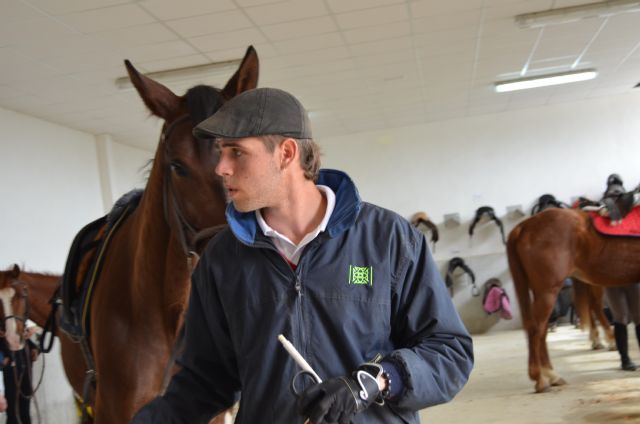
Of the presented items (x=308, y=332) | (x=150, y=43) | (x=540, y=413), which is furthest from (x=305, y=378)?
(x=150, y=43)

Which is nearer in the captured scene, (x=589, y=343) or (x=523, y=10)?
(x=523, y=10)

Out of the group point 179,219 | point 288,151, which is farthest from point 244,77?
point 288,151

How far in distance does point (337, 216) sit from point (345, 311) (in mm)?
211

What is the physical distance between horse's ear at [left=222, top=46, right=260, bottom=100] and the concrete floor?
385 centimetres

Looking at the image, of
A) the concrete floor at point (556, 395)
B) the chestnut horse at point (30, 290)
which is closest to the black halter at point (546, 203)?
the concrete floor at point (556, 395)

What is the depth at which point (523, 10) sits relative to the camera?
685 centimetres

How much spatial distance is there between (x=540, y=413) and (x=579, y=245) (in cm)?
216

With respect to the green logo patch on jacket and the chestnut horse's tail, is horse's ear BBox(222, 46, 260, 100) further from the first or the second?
the chestnut horse's tail

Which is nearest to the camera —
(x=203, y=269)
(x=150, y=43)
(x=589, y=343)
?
(x=203, y=269)

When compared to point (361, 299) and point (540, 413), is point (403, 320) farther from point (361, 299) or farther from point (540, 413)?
point (540, 413)

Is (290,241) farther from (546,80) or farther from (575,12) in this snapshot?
(546,80)

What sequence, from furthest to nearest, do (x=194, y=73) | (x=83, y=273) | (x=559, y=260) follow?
1. (x=194, y=73)
2. (x=559, y=260)
3. (x=83, y=273)

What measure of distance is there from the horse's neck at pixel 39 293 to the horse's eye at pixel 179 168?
12.5 ft

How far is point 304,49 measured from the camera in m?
7.20
